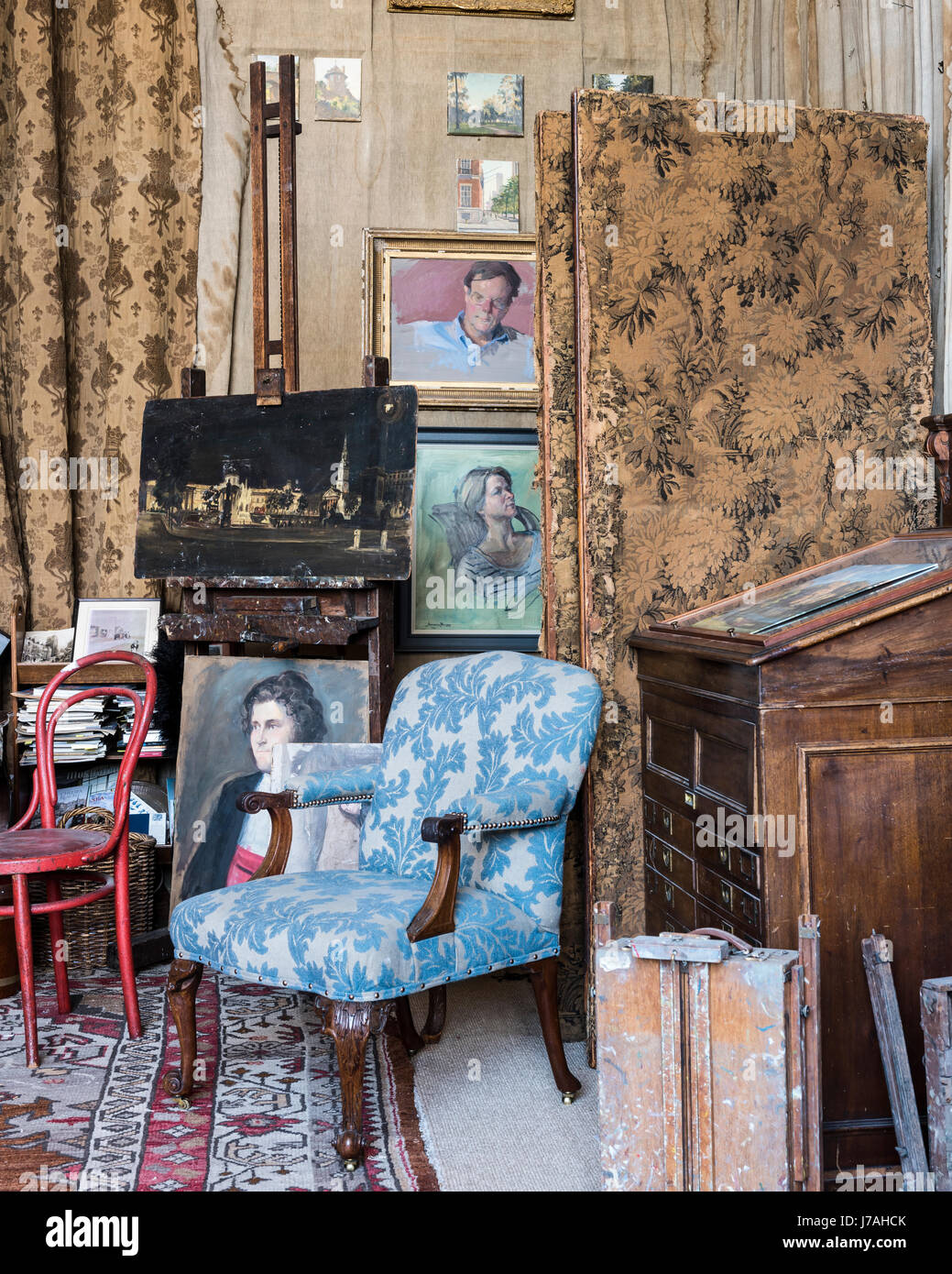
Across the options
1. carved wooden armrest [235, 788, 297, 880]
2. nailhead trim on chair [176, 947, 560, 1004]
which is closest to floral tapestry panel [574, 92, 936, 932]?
nailhead trim on chair [176, 947, 560, 1004]

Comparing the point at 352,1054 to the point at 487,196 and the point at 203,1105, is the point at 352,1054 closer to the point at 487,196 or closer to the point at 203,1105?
the point at 203,1105

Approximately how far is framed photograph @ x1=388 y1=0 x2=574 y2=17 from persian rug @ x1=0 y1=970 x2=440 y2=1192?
3.45 meters

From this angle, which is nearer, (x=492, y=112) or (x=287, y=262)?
(x=287, y=262)

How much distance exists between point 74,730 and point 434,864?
5.46 feet

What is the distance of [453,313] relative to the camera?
3.99 metres

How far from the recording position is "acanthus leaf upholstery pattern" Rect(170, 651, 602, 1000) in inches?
83.0

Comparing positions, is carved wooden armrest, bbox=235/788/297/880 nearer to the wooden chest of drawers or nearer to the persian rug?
the persian rug

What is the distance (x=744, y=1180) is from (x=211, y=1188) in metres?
0.96

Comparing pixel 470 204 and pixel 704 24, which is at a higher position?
pixel 704 24

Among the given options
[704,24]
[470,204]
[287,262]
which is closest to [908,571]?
[287,262]

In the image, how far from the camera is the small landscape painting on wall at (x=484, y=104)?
3969mm

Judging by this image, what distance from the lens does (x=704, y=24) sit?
4.06 m
